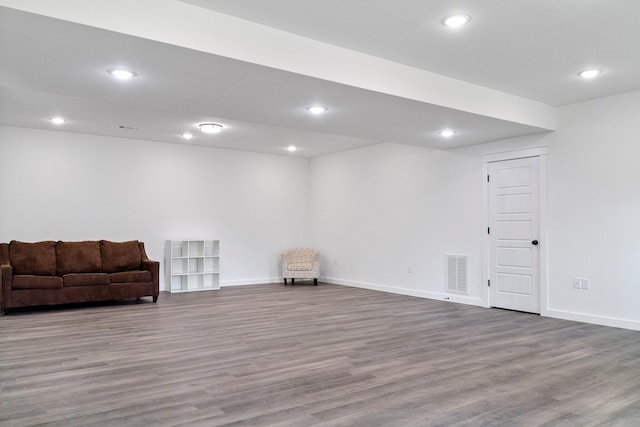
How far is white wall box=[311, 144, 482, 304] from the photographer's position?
23.3 ft

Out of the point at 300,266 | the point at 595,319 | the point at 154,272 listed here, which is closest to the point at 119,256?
the point at 154,272

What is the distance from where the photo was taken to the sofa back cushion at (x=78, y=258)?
6.93m

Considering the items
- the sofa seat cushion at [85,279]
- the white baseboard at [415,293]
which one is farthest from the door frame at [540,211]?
the sofa seat cushion at [85,279]

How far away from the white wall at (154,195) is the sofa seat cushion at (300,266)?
65 centimetres

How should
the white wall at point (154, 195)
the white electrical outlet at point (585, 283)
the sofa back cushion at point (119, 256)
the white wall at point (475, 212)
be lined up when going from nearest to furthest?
the white wall at point (475, 212) < the white electrical outlet at point (585, 283) < the sofa back cushion at point (119, 256) < the white wall at point (154, 195)

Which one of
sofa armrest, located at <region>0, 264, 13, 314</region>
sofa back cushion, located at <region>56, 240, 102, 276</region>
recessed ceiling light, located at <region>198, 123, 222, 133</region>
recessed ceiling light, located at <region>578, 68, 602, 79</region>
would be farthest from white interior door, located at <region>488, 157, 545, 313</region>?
sofa armrest, located at <region>0, 264, 13, 314</region>

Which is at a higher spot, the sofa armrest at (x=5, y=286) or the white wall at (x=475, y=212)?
the white wall at (x=475, y=212)

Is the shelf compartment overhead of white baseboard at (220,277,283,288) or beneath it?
overhead

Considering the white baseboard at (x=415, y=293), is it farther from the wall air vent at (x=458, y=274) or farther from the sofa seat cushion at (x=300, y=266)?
the sofa seat cushion at (x=300, y=266)

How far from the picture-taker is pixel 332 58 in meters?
4.05

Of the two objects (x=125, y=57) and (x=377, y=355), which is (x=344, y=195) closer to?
(x=377, y=355)

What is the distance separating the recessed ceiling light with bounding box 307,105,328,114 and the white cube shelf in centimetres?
444

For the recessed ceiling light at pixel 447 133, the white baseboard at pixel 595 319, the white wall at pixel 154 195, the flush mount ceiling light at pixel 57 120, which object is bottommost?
the white baseboard at pixel 595 319

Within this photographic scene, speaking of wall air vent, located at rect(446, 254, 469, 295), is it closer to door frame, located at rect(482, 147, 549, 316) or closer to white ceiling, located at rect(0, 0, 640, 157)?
door frame, located at rect(482, 147, 549, 316)
